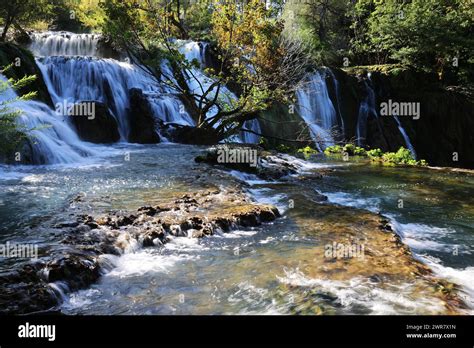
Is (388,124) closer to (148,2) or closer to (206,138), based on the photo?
(206,138)

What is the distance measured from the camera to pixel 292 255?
6.52 meters

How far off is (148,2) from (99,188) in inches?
377

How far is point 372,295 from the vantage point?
5.15 metres

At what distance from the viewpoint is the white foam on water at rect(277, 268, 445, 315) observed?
481 cm

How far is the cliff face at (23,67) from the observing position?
16859mm

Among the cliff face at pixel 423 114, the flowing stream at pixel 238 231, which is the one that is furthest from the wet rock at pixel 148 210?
the cliff face at pixel 423 114

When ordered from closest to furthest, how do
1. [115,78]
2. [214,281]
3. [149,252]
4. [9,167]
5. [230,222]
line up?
1. [214,281]
2. [149,252]
3. [230,222]
4. [9,167]
5. [115,78]

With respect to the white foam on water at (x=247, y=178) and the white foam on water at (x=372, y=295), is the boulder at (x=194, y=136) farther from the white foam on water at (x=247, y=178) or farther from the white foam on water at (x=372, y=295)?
the white foam on water at (x=372, y=295)

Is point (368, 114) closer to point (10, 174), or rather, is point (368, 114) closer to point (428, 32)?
point (428, 32)

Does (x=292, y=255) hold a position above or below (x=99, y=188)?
below

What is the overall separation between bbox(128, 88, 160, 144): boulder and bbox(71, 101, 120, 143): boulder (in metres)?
1.14

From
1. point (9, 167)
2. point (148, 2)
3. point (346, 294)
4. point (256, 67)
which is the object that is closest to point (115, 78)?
point (148, 2)

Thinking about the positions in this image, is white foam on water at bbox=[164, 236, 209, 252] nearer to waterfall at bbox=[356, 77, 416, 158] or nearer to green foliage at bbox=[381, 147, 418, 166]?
green foliage at bbox=[381, 147, 418, 166]

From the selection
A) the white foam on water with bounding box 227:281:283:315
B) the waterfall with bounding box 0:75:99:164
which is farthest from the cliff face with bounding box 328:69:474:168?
the white foam on water with bounding box 227:281:283:315
